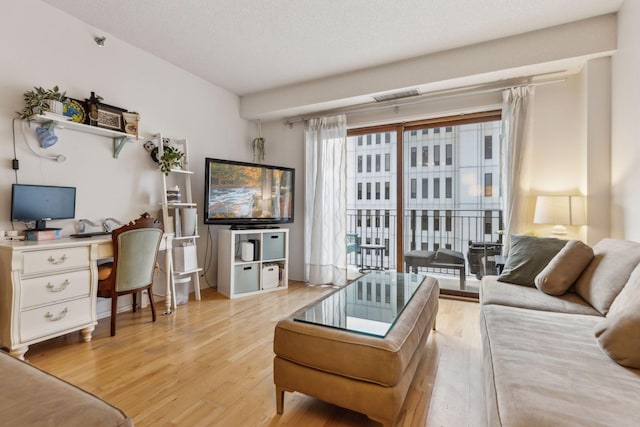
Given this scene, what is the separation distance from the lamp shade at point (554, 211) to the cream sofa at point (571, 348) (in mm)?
656

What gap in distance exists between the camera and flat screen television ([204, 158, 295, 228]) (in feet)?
11.6

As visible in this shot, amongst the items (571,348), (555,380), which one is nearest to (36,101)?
(555,380)

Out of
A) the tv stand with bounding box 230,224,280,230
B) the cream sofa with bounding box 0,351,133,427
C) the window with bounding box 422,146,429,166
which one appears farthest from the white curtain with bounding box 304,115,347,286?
the cream sofa with bounding box 0,351,133,427

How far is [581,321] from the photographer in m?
1.57

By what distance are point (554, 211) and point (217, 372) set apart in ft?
9.82

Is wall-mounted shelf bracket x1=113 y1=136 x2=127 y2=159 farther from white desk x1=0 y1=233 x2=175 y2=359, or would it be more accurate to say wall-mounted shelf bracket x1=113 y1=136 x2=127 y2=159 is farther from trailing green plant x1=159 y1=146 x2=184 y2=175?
white desk x1=0 y1=233 x2=175 y2=359

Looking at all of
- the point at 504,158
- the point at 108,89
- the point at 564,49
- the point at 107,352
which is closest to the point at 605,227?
the point at 504,158

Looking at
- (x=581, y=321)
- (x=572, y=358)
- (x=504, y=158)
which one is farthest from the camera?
(x=504, y=158)

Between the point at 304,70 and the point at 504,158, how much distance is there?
238 cm

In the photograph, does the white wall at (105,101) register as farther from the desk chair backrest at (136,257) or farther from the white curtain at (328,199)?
the white curtain at (328,199)

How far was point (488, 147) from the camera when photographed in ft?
11.5

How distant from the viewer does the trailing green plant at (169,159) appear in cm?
314

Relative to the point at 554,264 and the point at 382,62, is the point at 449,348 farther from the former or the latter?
the point at 382,62

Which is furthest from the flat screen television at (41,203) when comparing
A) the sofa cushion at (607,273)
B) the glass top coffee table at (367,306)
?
the sofa cushion at (607,273)
